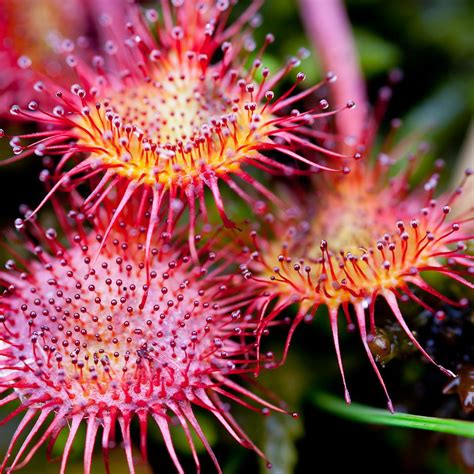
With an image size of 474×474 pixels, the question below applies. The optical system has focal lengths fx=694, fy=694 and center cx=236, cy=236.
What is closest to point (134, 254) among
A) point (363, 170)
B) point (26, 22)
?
point (363, 170)

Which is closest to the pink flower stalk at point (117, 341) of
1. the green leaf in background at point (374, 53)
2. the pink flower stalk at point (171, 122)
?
the pink flower stalk at point (171, 122)

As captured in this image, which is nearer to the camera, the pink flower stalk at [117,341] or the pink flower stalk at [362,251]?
the pink flower stalk at [117,341]

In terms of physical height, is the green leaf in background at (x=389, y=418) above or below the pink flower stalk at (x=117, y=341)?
below

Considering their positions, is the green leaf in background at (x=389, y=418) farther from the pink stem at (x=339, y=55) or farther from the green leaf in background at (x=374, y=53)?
the green leaf in background at (x=374, y=53)

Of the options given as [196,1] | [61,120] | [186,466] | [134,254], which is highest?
Result: [196,1]

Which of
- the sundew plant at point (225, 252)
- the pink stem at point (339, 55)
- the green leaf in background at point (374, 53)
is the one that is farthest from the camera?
the green leaf in background at point (374, 53)

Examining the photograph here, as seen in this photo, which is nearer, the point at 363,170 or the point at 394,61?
the point at 363,170

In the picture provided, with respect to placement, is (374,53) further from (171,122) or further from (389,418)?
(389,418)

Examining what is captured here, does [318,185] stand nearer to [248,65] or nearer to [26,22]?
[248,65]
